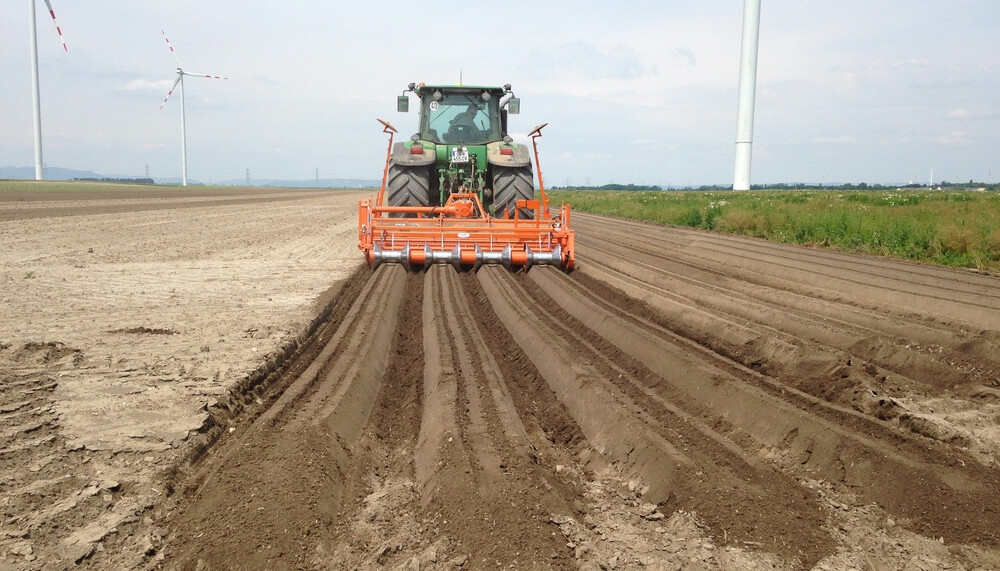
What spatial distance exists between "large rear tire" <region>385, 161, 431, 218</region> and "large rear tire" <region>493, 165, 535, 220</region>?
105cm

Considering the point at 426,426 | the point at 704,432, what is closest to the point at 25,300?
the point at 426,426

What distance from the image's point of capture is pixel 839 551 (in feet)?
8.45

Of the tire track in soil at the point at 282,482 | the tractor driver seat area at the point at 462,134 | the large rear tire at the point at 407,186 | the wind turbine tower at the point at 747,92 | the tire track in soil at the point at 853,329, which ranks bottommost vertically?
the tire track in soil at the point at 282,482

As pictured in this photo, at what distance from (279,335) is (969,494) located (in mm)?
4632

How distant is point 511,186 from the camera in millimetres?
10164

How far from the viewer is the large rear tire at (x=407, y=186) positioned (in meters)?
10.2

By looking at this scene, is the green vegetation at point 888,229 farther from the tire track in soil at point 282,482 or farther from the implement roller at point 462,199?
the tire track in soil at point 282,482

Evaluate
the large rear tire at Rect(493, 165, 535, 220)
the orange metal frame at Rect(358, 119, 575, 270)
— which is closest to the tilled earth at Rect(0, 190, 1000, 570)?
the orange metal frame at Rect(358, 119, 575, 270)

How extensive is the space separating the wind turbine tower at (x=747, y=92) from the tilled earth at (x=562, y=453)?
28.2 meters

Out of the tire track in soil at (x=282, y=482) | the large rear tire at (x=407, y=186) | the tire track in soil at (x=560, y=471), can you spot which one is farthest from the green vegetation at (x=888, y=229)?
the tire track in soil at (x=282, y=482)

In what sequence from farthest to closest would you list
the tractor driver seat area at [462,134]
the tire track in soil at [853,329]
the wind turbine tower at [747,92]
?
the wind turbine tower at [747,92]
the tractor driver seat area at [462,134]
the tire track in soil at [853,329]

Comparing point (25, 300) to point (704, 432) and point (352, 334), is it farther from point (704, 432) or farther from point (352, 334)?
point (704, 432)

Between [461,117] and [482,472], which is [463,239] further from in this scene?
[482,472]

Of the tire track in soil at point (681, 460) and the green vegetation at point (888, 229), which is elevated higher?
the green vegetation at point (888, 229)
